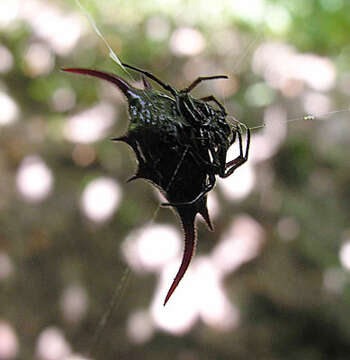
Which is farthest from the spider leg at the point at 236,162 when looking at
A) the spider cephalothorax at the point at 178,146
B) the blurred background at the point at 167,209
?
the blurred background at the point at 167,209

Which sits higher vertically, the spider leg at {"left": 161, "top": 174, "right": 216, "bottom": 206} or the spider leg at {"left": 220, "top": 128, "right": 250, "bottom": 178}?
the spider leg at {"left": 161, "top": 174, "right": 216, "bottom": 206}

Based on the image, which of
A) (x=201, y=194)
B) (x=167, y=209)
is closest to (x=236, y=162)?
(x=201, y=194)

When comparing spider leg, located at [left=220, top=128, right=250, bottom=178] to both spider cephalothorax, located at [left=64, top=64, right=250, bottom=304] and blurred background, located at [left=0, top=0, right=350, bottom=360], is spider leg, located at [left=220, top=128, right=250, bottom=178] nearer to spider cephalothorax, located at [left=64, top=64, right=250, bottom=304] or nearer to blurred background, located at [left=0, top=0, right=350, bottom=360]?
spider cephalothorax, located at [left=64, top=64, right=250, bottom=304]

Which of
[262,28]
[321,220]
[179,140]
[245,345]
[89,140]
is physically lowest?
[245,345]

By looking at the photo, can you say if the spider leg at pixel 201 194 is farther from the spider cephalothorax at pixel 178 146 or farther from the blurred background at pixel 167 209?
the blurred background at pixel 167 209

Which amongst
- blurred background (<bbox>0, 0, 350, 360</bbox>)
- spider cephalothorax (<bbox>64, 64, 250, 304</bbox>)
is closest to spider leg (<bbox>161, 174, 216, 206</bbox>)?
spider cephalothorax (<bbox>64, 64, 250, 304</bbox>)

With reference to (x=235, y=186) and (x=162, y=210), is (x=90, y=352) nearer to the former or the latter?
(x=162, y=210)

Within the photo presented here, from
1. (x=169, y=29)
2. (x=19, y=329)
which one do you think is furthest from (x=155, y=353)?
(x=169, y=29)
